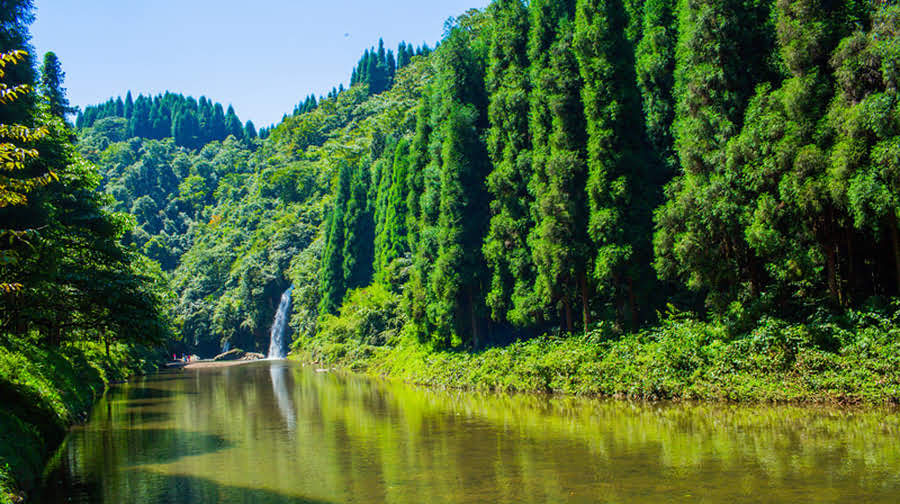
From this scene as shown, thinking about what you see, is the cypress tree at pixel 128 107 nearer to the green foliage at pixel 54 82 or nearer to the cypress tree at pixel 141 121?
the cypress tree at pixel 141 121

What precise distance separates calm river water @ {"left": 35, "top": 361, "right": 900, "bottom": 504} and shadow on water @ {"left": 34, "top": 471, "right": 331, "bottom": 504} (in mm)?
33

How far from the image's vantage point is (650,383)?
17.3 meters

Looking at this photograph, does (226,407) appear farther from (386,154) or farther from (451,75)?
(386,154)

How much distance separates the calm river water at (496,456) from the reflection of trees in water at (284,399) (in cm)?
19

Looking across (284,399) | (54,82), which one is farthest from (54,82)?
(284,399)

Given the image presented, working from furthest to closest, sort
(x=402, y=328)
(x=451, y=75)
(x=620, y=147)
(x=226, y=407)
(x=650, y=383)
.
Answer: (x=402, y=328), (x=451, y=75), (x=226, y=407), (x=620, y=147), (x=650, y=383)

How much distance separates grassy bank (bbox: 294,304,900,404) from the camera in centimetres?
1383

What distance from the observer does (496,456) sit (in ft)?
38.6

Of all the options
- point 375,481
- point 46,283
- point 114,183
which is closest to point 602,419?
point 375,481

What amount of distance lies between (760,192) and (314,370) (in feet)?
101

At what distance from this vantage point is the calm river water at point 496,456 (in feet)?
29.6

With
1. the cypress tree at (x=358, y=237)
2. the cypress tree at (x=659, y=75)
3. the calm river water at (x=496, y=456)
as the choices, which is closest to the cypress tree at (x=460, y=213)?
the calm river water at (x=496, y=456)

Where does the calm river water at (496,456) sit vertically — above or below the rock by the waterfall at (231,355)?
below

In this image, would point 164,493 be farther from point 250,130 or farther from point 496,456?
point 250,130
